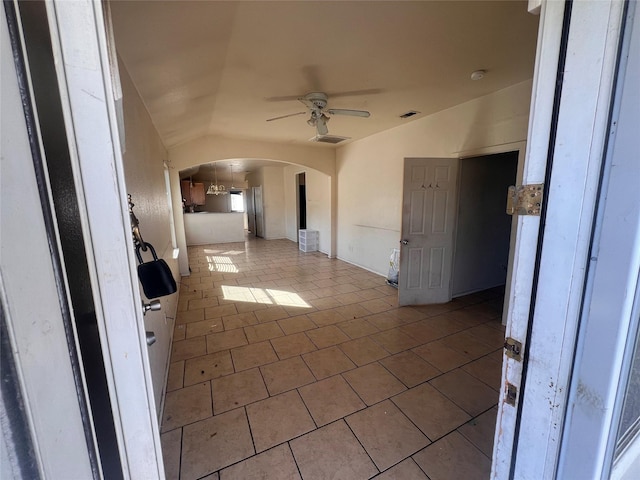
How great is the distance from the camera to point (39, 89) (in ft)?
1.56

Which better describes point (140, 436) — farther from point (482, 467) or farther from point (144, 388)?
point (482, 467)

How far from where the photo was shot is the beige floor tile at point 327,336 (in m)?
2.74

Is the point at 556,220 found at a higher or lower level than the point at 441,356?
higher

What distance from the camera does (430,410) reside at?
1.90 m

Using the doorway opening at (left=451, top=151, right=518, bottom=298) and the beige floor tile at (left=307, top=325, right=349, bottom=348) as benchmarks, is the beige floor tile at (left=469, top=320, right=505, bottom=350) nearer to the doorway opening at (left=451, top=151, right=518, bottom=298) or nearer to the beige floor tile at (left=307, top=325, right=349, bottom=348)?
the doorway opening at (left=451, top=151, right=518, bottom=298)

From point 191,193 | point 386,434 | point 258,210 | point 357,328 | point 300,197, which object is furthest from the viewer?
point 258,210

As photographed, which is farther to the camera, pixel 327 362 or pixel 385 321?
pixel 385 321

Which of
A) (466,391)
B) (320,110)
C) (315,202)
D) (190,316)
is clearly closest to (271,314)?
(190,316)

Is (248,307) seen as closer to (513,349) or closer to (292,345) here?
(292,345)

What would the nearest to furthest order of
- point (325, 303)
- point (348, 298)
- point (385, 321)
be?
point (385, 321)
point (325, 303)
point (348, 298)

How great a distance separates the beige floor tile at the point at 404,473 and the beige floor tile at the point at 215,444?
77 centimetres

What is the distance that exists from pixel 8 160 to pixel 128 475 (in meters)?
0.67

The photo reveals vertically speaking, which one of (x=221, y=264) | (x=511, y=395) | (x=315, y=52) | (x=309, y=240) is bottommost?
(x=221, y=264)

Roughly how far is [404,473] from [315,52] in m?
2.84
